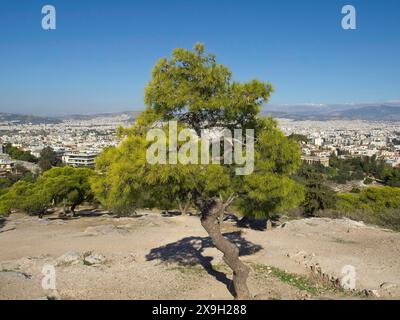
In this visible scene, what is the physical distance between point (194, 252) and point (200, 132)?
5970 mm

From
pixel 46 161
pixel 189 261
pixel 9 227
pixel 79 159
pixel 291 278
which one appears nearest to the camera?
pixel 291 278

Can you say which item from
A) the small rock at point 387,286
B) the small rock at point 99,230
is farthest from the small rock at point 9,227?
the small rock at point 387,286

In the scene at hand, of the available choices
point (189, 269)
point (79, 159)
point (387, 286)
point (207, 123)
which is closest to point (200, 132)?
point (207, 123)

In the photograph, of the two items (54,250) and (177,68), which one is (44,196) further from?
(177,68)

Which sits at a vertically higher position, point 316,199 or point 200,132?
point 200,132

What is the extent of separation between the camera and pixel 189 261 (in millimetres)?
11445

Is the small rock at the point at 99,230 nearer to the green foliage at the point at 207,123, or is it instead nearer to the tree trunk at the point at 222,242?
the green foliage at the point at 207,123

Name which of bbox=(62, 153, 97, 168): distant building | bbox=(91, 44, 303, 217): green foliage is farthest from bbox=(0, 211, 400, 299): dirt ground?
bbox=(62, 153, 97, 168): distant building

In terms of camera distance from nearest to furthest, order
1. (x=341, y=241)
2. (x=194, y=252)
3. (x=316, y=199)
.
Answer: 1. (x=194, y=252)
2. (x=341, y=241)
3. (x=316, y=199)

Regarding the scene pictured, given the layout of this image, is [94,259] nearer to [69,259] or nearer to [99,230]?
[69,259]

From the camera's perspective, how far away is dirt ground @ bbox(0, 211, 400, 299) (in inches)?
339

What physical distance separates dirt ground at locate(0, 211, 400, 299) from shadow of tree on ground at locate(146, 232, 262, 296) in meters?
0.03
